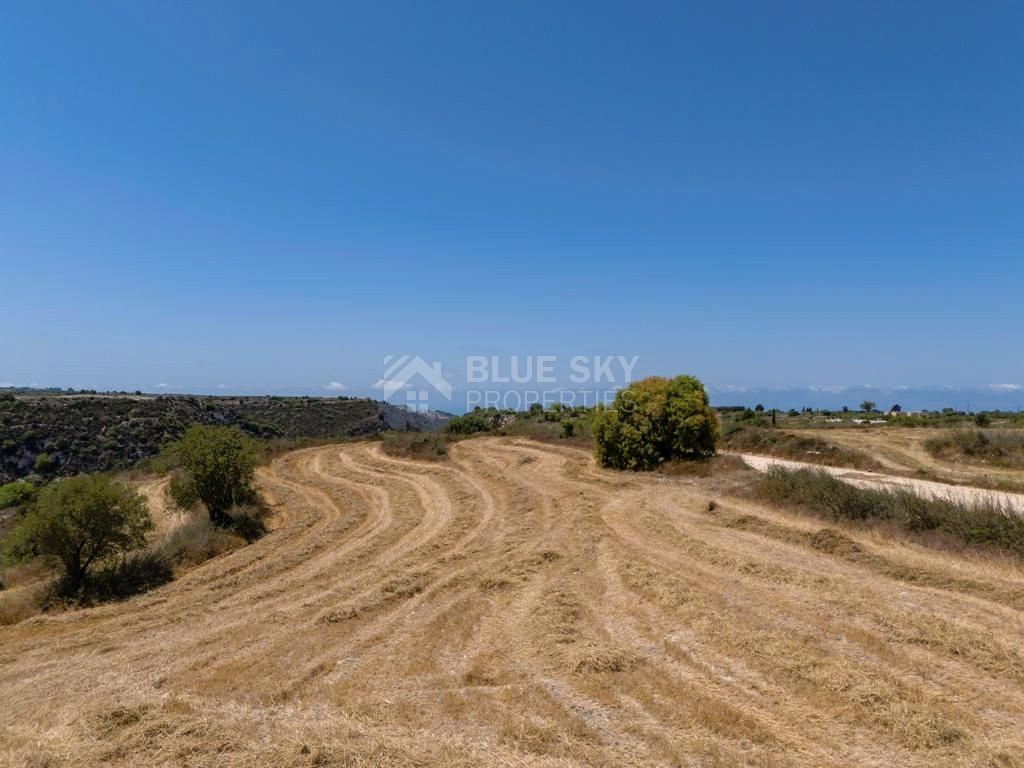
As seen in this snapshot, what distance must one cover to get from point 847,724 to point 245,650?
6112 mm

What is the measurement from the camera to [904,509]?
31.2ft

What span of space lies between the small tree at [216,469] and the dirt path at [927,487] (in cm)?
1466

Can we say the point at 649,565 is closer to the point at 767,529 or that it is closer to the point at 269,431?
the point at 767,529

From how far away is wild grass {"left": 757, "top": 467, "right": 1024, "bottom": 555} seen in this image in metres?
8.16

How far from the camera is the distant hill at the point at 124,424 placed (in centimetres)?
3008

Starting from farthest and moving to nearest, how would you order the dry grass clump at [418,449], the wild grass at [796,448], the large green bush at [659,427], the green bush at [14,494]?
1. the dry grass clump at [418,449]
2. the green bush at [14,494]
3. the wild grass at [796,448]
4. the large green bush at [659,427]

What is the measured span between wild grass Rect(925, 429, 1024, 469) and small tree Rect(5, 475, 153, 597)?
23.9 meters

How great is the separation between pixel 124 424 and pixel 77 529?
33.1 meters

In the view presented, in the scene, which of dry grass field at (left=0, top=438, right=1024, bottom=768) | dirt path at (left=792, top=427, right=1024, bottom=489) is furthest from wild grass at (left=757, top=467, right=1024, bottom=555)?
dirt path at (left=792, top=427, right=1024, bottom=489)

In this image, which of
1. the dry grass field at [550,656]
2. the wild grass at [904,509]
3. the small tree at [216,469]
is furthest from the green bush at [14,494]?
the wild grass at [904,509]

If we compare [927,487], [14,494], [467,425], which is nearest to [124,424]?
[14,494]

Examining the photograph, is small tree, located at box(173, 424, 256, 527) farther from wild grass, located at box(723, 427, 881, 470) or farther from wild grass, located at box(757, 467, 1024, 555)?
wild grass, located at box(723, 427, 881, 470)

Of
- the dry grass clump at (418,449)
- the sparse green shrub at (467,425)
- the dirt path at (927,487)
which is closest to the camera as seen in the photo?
the dirt path at (927,487)

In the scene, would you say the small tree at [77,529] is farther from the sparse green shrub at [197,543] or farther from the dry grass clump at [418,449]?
the dry grass clump at [418,449]
